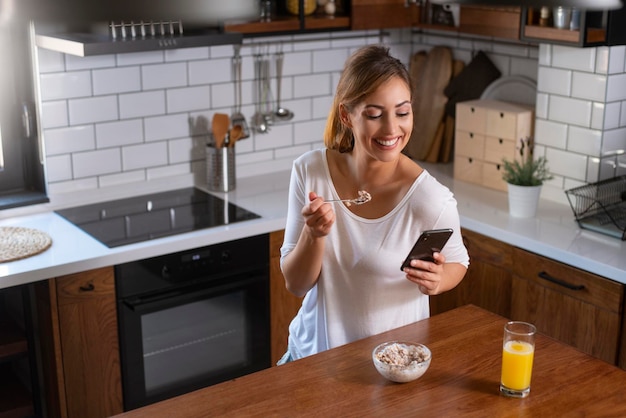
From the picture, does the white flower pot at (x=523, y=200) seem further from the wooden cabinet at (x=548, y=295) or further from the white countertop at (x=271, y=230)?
the wooden cabinet at (x=548, y=295)

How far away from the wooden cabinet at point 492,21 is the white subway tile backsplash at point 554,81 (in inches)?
7.9

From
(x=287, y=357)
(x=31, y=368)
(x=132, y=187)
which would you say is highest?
(x=132, y=187)

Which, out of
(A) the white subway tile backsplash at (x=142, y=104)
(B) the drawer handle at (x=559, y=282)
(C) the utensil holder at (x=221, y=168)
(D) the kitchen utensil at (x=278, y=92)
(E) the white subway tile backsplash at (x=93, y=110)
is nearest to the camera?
(B) the drawer handle at (x=559, y=282)

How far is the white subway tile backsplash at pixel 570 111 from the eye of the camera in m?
3.40

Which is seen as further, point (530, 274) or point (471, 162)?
point (471, 162)

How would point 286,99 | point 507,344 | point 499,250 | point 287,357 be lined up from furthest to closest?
point 286,99, point 499,250, point 287,357, point 507,344

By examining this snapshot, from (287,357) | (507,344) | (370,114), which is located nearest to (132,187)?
(287,357)

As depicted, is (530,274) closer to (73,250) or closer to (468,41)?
(468,41)

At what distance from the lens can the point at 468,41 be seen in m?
4.08

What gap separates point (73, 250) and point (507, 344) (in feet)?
5.65

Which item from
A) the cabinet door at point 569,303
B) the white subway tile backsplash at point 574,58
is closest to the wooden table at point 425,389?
the cabinet door at point 569,303

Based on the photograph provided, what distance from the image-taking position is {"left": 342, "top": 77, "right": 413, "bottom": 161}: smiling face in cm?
220

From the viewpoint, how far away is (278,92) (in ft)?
13.0

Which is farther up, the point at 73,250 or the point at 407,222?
the point at 407,222
